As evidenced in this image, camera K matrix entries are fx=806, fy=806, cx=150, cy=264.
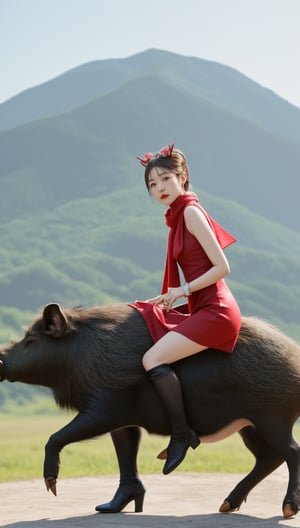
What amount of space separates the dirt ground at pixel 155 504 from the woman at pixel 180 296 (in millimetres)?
655

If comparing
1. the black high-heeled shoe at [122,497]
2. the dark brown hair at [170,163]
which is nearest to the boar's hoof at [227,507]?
the black high-heeled shoe at [122,497]

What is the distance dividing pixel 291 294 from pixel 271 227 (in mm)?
11958

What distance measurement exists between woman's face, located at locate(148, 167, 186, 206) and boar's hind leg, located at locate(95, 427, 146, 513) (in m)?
1.65

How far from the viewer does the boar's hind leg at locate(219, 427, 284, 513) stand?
17.9 ft

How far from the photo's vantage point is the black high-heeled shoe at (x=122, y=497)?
5.70 meters

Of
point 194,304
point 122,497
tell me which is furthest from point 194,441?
point 122,497

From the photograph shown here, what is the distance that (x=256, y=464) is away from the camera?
5.50 m

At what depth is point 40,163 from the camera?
63.0 m

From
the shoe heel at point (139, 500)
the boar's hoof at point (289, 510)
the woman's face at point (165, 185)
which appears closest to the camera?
the boar's hoof at point (289, 510)

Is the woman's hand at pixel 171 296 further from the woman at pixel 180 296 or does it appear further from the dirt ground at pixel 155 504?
the dirt ground at pixel 155 504

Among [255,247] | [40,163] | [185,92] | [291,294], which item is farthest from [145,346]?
[185,92]

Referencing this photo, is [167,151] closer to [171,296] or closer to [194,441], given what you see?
[171,296]

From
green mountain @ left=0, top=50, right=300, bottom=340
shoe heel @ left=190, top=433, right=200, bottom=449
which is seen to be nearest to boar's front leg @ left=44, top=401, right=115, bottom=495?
shoe heel @ left=190, top=433, right=200, bottom=449

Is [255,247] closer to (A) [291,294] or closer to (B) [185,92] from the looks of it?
(A) [291,294]
